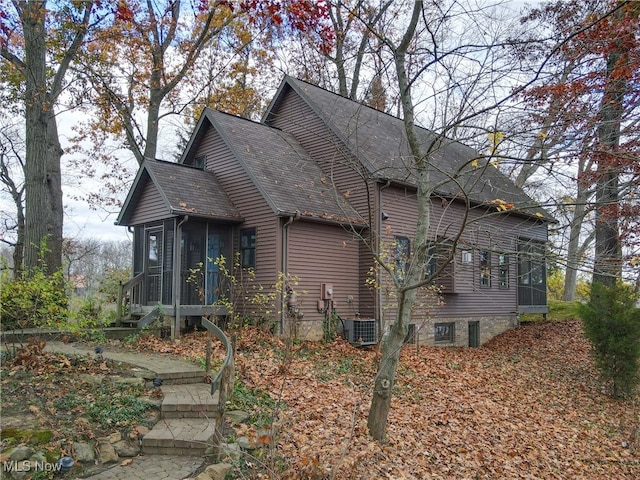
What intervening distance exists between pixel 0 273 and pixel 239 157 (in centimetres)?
685

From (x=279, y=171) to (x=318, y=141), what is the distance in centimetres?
237

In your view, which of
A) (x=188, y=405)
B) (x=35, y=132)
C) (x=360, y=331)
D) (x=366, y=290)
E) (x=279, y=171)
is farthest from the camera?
(x=366, y=290)

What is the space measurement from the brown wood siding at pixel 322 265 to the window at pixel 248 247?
1.21m

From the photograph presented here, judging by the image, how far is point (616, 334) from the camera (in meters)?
11.8

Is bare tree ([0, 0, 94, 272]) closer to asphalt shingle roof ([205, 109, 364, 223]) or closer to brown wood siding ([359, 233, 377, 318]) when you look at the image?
asphalt shingle roof ([205, 109, 364, 223])

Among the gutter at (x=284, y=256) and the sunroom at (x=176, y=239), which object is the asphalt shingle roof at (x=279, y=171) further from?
the sunroom at (x=176, y=239)

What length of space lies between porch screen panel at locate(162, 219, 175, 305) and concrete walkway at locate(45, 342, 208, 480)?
3.05m

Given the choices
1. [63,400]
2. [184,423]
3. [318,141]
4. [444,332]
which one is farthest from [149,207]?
[444,332]

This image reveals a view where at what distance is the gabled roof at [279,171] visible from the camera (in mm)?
13124

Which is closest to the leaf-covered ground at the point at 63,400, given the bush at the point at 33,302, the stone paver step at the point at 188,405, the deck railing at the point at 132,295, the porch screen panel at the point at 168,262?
the stone paver step at the point at 188,405

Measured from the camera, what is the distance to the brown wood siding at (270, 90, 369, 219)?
14719mm

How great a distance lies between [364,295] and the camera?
1459 centimetres

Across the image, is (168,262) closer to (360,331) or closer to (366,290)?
(360,331)

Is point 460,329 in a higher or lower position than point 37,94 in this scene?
lower
